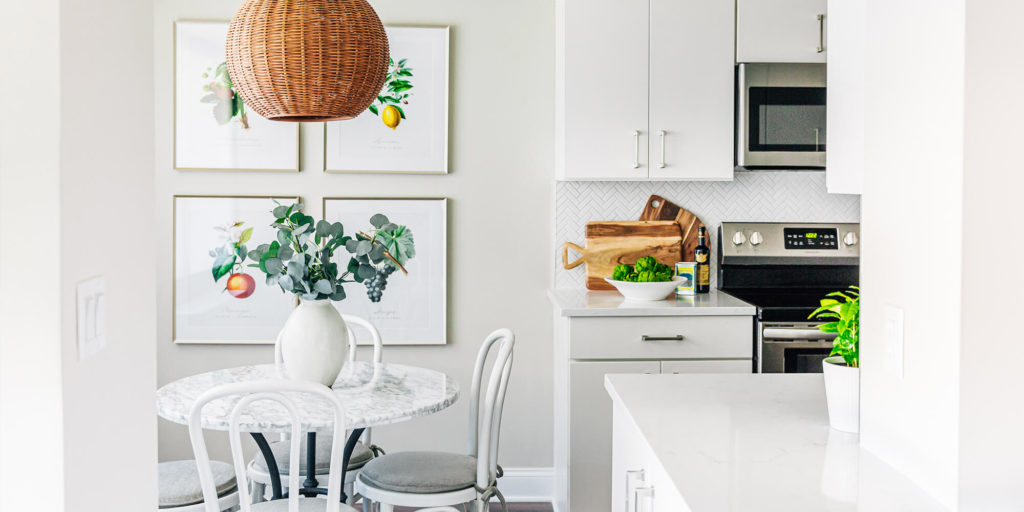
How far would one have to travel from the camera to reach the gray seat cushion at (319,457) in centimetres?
291

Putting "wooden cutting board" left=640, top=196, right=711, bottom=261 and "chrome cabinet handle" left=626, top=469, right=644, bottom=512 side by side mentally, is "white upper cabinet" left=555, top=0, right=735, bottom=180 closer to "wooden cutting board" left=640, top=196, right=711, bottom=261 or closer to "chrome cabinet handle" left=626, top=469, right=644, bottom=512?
"wooden cutting board" left=640, top=196, right=711, bottom=261

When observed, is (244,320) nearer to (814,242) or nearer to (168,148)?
(168,148)

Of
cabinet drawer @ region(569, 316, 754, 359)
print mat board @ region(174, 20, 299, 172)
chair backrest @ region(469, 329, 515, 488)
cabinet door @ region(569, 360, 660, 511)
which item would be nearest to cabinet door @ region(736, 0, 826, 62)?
cabinet drawer @ region(569, 316, 754, 359)

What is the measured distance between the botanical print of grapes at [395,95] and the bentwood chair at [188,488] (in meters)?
1.65

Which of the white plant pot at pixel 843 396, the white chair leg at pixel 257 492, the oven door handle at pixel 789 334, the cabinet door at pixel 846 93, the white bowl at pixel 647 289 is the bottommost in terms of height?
the white chair leg at pixel 257 492

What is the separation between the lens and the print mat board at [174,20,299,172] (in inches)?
148

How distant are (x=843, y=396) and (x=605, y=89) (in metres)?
2.12

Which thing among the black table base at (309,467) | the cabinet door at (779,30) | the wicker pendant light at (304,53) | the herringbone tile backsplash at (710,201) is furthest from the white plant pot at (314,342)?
the cabinet door at (779,30)

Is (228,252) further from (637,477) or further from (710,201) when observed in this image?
(637,477)
